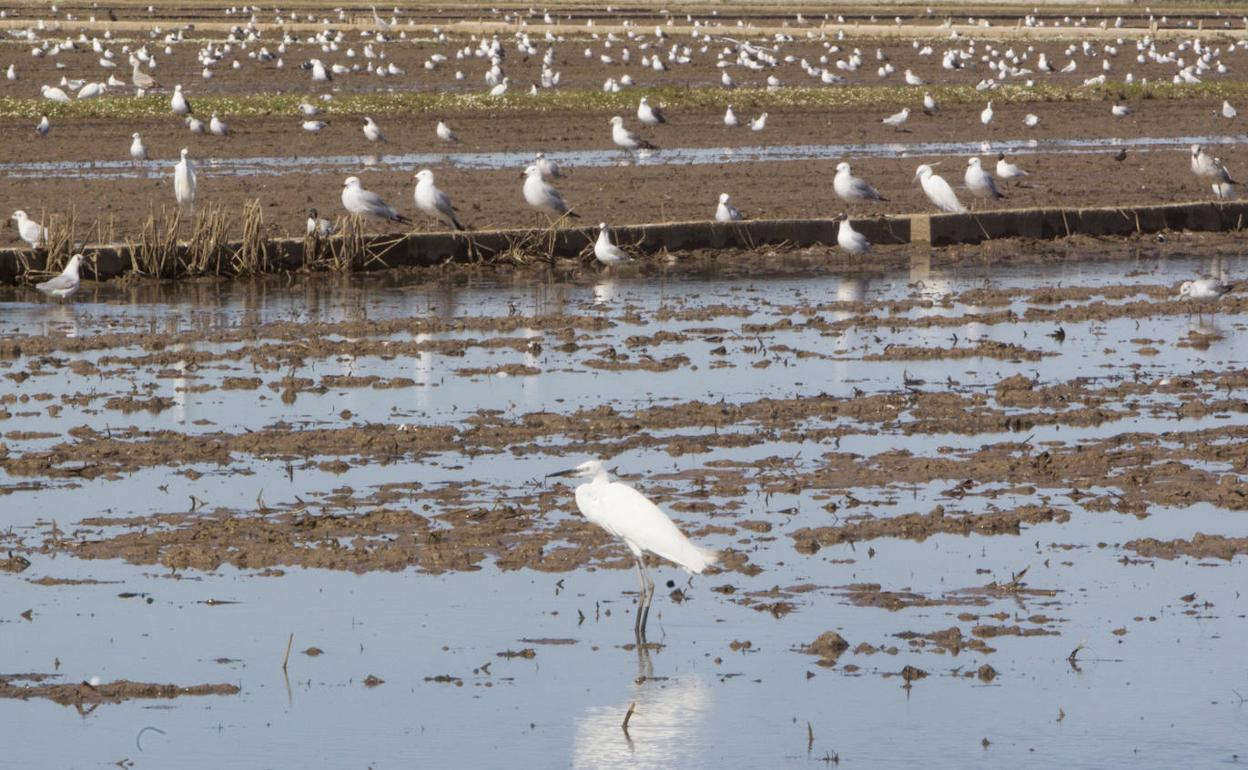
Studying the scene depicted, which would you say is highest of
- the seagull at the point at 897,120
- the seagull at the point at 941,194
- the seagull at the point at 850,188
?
the seagull at the point at 897,120

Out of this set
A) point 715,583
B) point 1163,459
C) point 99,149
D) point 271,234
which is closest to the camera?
point 715,583

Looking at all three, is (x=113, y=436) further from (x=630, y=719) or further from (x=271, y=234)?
(x=271, y=234)

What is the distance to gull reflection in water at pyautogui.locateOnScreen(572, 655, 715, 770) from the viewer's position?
7223mm

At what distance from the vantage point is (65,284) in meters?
18.2

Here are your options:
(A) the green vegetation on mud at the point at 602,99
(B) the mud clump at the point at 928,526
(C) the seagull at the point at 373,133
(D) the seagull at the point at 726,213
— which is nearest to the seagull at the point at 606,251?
(D) the seagull at the point at 726,213

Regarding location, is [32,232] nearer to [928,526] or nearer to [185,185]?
[185,185]

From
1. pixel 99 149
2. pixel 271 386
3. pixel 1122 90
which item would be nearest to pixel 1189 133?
pixel 1122 90

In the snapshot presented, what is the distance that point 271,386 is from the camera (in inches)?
559

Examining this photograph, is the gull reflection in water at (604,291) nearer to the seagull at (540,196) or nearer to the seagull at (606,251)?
the seagull at (606,251)

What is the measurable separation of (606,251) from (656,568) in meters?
11.2

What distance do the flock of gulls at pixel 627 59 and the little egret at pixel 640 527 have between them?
19.5m

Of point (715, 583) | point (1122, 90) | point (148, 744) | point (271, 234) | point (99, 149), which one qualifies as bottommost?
point (148, 744)

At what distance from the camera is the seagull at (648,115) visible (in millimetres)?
38938

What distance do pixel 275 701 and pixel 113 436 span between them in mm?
4957
